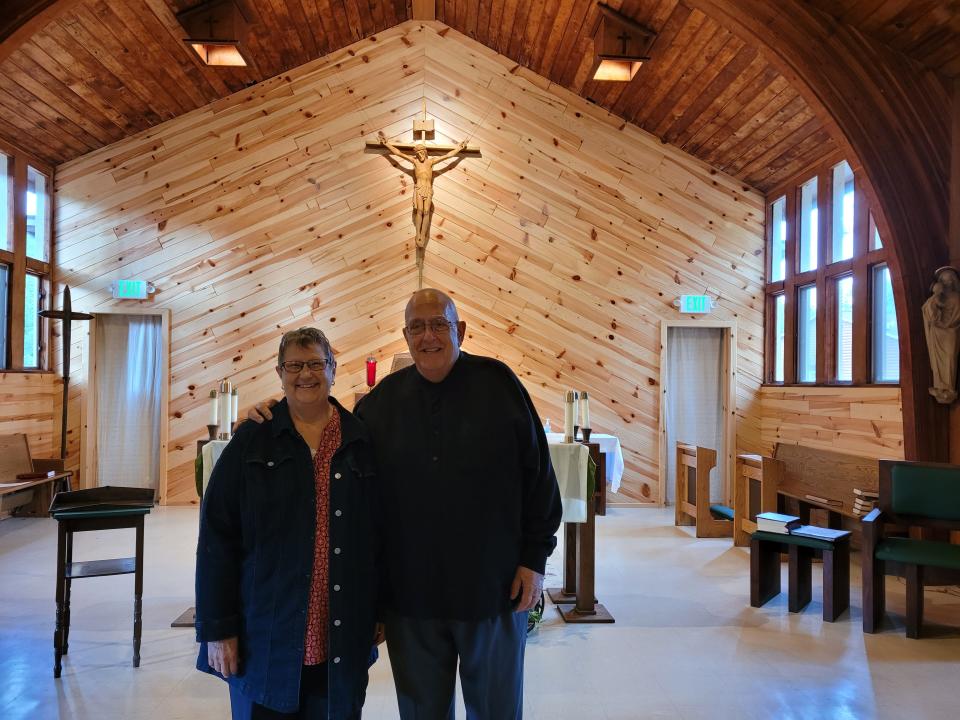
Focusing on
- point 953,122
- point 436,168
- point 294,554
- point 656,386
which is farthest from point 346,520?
point 656,386

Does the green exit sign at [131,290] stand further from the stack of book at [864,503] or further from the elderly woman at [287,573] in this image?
the stack of book at [864,503]

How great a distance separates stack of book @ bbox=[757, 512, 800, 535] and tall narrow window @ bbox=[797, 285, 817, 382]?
3017 millimetres

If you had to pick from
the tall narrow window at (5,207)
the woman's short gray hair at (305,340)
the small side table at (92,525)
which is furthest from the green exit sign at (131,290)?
the woman's short gray hair at (305,340)

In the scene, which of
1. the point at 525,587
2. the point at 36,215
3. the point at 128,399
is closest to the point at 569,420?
the point at 525,587

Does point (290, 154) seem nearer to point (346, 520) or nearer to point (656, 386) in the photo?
point (656, 386)

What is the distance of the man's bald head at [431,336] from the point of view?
184 cm

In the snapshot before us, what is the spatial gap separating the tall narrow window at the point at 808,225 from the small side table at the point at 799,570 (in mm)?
3538

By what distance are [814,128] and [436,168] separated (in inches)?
131

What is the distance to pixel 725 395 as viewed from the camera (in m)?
7.60

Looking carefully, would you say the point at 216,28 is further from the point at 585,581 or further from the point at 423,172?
the point at 585,581

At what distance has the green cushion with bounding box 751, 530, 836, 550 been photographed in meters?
3.88

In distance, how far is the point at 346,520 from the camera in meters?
1.66

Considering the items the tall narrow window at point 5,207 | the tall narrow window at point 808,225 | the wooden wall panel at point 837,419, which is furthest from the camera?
the tall narrow window at point 808,225

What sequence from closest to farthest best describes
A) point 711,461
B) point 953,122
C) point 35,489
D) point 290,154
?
1. point 953,122
2. point 711,461
3. point 35,489
4. point 290,154
